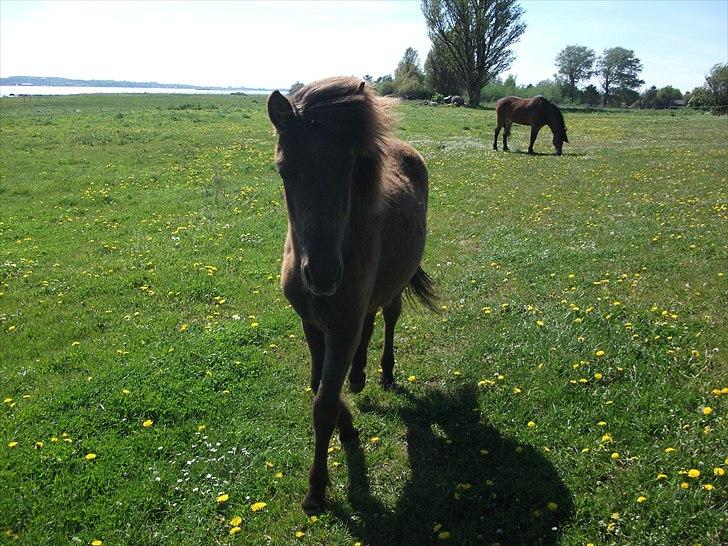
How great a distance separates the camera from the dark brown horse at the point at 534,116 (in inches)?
897

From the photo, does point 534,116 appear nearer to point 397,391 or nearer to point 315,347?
point 397,391

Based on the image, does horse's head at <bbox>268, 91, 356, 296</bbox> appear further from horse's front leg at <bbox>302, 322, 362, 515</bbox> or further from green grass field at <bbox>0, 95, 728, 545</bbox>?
green grass field at <bbox>0, 95, 728, 545</bbox>

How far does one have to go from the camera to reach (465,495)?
4.09 metres

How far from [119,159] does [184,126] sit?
12312 millimetres

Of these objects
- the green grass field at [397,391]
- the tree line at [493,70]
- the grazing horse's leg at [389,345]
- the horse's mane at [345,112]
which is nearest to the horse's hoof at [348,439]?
the green grass field at [397,391]

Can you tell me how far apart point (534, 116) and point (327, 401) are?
2323cm

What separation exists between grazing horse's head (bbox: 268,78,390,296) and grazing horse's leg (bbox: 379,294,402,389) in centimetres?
246

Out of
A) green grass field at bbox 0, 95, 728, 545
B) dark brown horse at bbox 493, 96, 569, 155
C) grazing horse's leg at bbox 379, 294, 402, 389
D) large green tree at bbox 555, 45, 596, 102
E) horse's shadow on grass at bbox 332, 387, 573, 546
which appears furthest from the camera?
large green tree at bbox 555, 45, 596, 102

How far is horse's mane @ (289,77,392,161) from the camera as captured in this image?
3.48m

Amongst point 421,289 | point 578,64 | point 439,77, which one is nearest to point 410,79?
point 439,77

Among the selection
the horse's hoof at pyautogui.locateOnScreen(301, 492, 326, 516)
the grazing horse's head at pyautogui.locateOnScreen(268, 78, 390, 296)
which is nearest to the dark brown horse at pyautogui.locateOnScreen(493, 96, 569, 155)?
the grazing horse's head at pyautogui.locateOnScreen(268, 78, 390, 296)

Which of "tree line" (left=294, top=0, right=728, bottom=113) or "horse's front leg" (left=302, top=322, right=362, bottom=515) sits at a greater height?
"tree line" (left=294, top=0, right=728, bottom=113)

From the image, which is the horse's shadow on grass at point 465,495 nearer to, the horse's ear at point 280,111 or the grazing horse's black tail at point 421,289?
the grazing horse's black tail at point 421,289

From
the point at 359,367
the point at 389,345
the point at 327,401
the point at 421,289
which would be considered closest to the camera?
the point at 327,401
